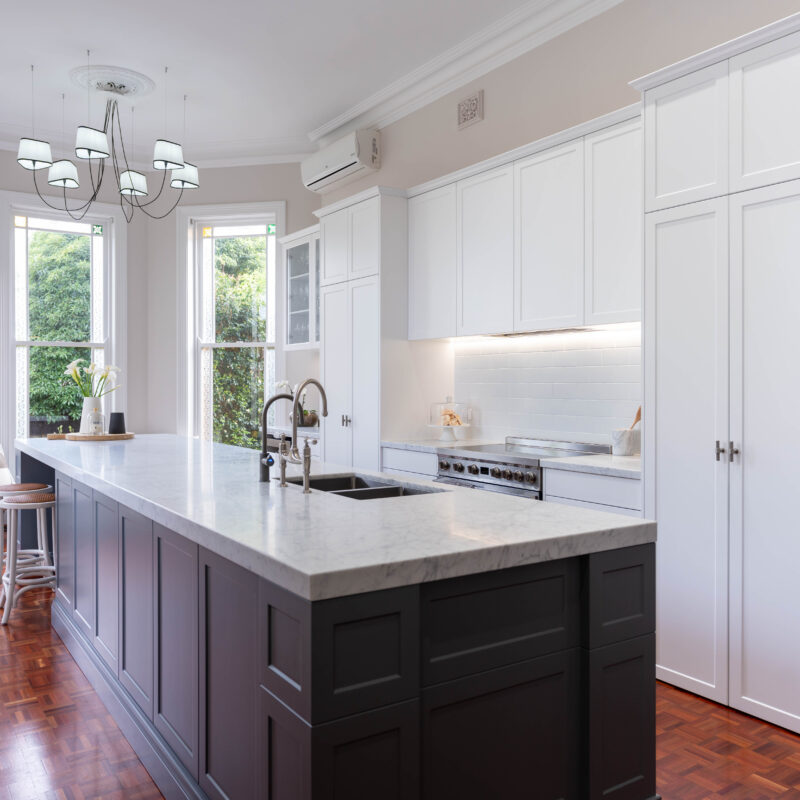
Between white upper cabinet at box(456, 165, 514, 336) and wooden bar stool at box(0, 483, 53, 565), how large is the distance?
2.69 metres

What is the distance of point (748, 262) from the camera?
277 cm

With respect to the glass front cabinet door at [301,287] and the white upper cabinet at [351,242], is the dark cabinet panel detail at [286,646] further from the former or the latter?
the glass front cabinet door at [301,287]

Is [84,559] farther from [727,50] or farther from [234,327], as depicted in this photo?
[234,327]

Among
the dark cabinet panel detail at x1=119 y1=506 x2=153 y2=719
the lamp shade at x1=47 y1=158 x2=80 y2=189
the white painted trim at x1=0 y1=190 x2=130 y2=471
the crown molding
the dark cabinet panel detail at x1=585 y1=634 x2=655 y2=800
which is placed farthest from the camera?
the white painted trim at x1=0 y1=190 x2=130 y2=471

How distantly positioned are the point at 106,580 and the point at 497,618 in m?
1.87

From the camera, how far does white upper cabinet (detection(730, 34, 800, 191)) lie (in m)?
2.62

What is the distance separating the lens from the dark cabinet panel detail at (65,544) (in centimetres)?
357

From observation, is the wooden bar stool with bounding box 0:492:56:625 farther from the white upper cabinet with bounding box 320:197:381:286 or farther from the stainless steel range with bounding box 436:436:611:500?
the white upper cabinet with bounding box 320:197:381:286

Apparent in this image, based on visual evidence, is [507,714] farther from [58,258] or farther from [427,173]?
[58,258]

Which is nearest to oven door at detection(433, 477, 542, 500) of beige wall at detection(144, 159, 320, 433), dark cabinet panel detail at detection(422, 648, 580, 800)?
dark cabinet panel detail at detection(422, 648, 580, 800)

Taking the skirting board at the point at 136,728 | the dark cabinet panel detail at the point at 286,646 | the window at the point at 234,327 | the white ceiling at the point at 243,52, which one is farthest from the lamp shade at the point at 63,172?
the dark cabinet panel detail at the point at 286,646

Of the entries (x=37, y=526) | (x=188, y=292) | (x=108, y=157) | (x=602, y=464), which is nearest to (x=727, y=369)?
(x=602, y=464)

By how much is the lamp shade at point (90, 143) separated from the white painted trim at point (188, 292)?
2.30 m

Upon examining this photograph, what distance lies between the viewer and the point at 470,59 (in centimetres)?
475
